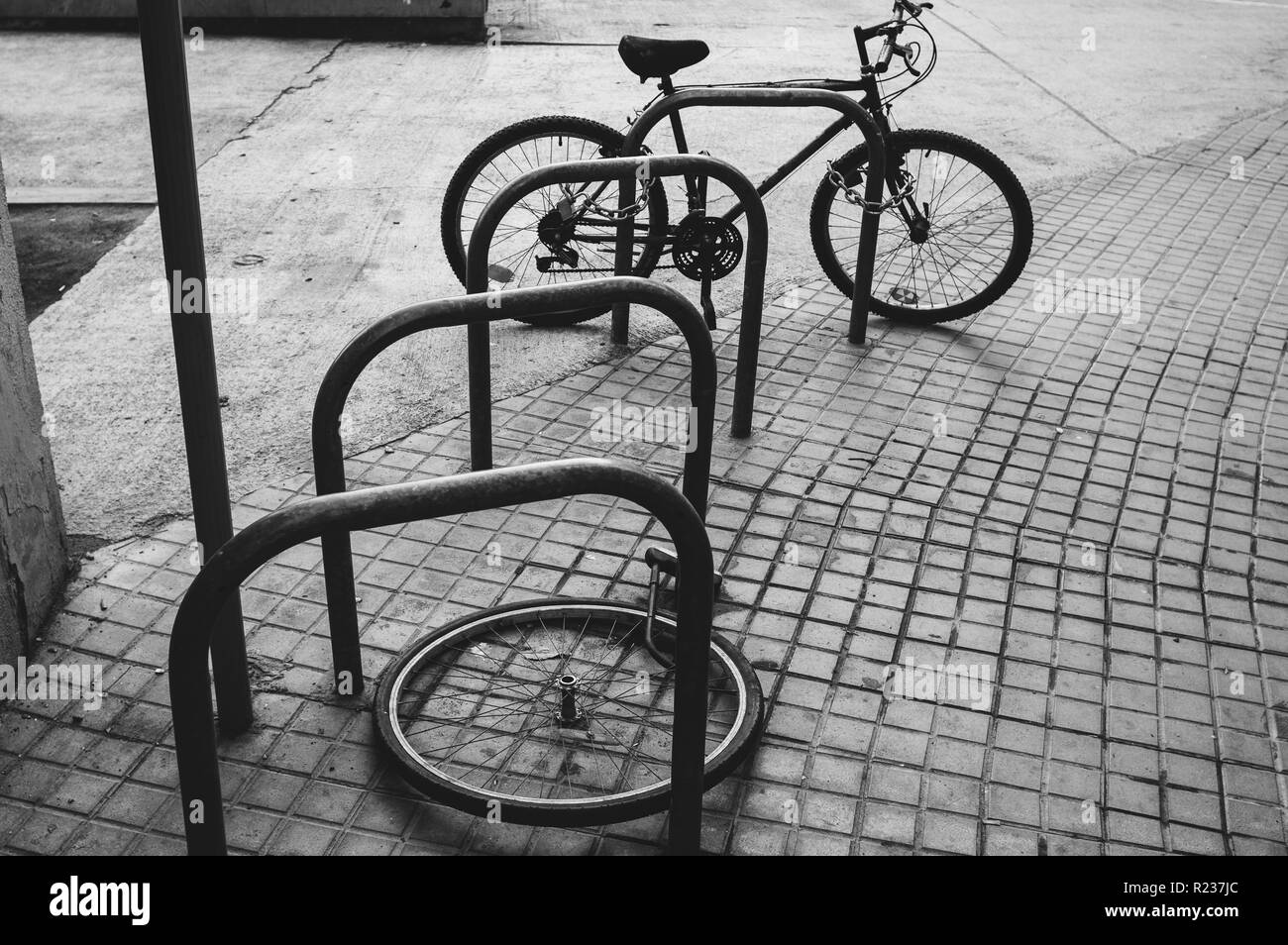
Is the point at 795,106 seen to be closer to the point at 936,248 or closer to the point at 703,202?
the point at 703,202

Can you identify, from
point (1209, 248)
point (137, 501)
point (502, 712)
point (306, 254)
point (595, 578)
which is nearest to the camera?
point (502, 712)

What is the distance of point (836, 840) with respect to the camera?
9.77ft

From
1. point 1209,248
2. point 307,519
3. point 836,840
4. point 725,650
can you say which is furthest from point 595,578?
point 1209,248

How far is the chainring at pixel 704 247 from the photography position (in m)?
5.34

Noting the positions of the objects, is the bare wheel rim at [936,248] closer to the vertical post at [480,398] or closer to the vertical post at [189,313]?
the vertical post at [480,398]

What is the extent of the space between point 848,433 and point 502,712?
81.1 inches

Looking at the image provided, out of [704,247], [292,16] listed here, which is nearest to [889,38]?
[704,247]

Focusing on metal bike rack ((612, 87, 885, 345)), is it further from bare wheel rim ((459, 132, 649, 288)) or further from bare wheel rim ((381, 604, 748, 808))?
bare wheel rim ((381, 604, 748, 808))

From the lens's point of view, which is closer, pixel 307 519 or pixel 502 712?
pixel 307 519

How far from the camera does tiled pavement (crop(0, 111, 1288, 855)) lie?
303 cm

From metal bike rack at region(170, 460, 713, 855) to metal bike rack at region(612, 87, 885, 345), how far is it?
230cm

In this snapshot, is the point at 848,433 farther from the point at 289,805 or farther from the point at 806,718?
the point at 289,805

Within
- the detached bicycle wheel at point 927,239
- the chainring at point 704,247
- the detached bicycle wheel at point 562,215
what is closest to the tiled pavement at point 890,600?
the detached bicycle wheel at point 927,239

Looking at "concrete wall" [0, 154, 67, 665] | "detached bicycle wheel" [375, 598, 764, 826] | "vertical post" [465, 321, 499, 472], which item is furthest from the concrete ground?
"detached bicycle wheel" [375, 598, 764, 826]
